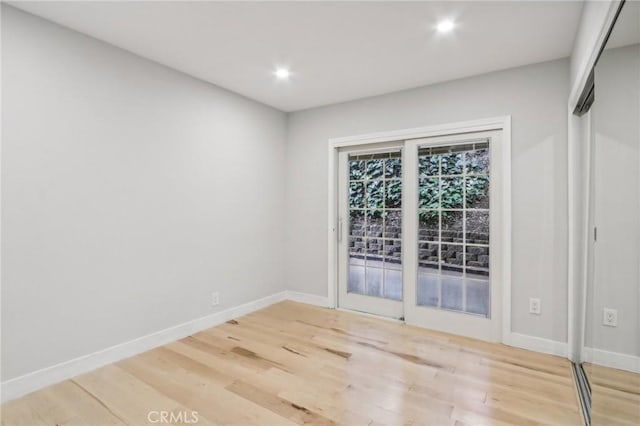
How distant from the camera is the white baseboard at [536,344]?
2754 mm

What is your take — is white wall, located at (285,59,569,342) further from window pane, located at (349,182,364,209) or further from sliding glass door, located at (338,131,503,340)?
window pane, located at (349,182,364,209)

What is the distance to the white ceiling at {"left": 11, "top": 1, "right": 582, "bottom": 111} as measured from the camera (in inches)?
83.6

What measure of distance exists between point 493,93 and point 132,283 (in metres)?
3.71

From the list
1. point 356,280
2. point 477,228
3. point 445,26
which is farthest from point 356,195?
point 445,26

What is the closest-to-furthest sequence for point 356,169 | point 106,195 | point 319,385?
point 319,385
point 106,195
point 356,169

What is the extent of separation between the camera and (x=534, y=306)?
2867mm

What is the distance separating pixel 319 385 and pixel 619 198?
2.02 metres

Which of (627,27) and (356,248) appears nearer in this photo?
(627,27)

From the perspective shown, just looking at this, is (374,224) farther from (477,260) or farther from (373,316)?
(477,260)

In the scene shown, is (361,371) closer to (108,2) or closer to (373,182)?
(373,182)

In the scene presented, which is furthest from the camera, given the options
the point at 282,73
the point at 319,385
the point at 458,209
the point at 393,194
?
the point at 393,194

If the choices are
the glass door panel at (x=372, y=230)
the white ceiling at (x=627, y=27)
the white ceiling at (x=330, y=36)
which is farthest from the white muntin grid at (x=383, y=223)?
the white ceiling at (x=627, y=27)

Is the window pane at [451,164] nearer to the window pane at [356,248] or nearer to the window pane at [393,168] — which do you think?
the window pane at [393,168]

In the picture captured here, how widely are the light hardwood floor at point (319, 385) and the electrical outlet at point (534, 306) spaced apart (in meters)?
0.36
